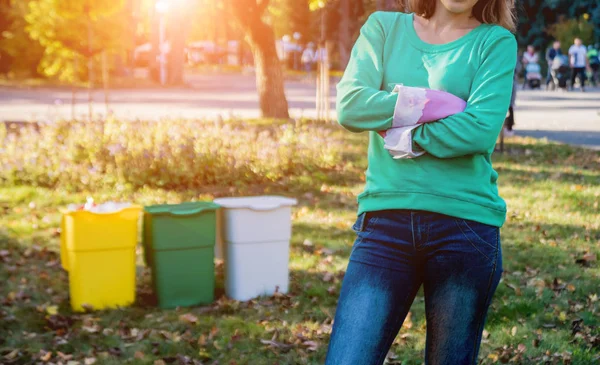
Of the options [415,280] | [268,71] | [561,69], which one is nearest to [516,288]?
[415,280]

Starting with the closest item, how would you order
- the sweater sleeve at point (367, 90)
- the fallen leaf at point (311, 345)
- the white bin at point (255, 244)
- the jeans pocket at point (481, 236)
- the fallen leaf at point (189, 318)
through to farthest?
the jeans pocket at point (481, 236) < the sweater sleeve at point (367, 90) < the fallen leaf at point (311, 345) < the fallen leaf at point (189, 318) < the white bin at point (255, 244)

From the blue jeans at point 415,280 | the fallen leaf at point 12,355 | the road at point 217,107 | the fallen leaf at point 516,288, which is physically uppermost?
the blue jeans at point 415,280

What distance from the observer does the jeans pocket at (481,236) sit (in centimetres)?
227

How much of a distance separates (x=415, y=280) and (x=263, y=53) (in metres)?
14.7

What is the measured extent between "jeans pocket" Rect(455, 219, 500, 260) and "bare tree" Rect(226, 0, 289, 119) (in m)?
14.4

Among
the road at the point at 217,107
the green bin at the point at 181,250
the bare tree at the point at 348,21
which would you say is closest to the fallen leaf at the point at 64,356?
the green bin at the point at 181,250

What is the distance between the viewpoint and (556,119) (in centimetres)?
1817

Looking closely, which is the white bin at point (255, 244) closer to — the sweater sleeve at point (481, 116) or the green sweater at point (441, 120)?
the green sweater at point (441, 120)

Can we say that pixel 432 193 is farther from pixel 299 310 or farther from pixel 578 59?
pixel 578 59

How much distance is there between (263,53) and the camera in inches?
656

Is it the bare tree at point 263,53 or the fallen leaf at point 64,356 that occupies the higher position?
the bare tree at point 263,53

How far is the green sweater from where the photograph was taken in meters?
2.28

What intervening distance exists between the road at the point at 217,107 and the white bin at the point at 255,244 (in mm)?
7577

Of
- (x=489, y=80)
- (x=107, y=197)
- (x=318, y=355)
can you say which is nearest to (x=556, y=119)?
(x=107, y=197)
